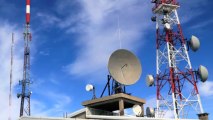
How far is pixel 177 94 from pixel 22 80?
115ft

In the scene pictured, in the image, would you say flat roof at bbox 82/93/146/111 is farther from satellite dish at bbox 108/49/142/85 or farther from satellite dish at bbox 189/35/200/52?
satellite dish at bbox 189/35/200/52

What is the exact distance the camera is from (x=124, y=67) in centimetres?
4447

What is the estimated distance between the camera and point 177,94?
2296 inches

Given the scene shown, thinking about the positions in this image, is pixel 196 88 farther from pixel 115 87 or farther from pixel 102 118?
pixel 102 118

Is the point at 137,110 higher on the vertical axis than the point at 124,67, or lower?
lower

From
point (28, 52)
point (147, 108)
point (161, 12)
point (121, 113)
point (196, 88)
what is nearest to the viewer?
point (121, 113)

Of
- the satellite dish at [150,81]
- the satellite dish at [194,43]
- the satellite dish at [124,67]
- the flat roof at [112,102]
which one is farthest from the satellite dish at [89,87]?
the satellite dish at [194,43]

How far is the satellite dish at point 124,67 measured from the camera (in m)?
43.1

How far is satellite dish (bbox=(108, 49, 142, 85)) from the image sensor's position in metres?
43.1

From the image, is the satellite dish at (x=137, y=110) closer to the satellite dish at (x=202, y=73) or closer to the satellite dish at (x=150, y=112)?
the satellite dish at (x=150, y=112)

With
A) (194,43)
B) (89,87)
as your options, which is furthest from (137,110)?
(194,43)

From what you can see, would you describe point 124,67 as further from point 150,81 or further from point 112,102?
point 150,81

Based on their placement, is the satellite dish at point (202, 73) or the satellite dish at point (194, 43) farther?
the satellite dish at point (194, 43)

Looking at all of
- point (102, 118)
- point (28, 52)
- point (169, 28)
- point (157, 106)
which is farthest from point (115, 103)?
point (28, 52)
